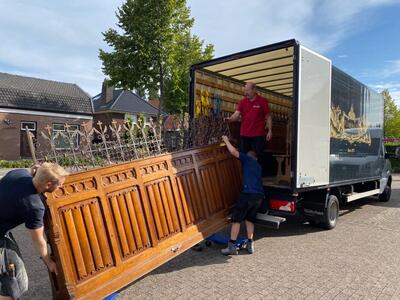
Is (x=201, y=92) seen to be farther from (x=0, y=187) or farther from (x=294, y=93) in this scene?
(x=0, y=187)

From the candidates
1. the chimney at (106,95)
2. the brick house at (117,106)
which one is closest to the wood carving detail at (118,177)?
the brick house at (117,106)

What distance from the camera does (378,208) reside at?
958 centimetres

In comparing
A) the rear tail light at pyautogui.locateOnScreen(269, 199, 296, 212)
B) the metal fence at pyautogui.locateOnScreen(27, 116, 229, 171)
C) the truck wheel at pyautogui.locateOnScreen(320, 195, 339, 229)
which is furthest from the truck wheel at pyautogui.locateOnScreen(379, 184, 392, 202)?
the metal fence at pyautogui.locateOnScreen(27, 116, 229, 171)

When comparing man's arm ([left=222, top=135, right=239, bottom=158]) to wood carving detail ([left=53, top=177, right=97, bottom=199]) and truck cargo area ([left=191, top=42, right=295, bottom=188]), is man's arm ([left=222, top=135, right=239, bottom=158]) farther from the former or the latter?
wood carving detail ([left=53, top=177, right=97, bottom=199])

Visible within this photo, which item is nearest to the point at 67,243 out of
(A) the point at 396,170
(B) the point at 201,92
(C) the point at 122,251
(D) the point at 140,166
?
(C) the point at 122,251

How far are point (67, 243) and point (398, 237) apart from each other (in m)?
5.91

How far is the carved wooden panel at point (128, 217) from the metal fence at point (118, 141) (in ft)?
0.78

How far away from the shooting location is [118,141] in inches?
169

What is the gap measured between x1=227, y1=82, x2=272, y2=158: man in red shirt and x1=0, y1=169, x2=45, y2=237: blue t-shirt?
364cm

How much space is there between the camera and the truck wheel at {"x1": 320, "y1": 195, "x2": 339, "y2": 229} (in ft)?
21.7

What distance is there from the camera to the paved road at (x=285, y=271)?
4.03 metres

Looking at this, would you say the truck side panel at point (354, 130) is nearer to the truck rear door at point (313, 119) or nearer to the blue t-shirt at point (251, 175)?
the truck rear door at point (313, 119)

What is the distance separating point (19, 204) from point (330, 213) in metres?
5.68

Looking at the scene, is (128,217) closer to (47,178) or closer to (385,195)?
(47,178)
